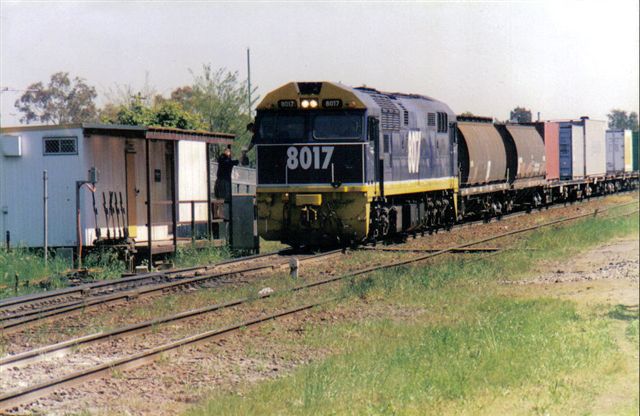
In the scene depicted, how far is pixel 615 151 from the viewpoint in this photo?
169 ft

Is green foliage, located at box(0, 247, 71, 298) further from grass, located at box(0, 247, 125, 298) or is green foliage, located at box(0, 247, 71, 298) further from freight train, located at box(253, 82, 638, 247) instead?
freight train, located at box(253, 82, 638, 247)

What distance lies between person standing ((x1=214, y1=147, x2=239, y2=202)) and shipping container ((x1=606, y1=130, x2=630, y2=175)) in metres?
32.5

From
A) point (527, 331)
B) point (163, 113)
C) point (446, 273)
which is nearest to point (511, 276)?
point (446, 273)

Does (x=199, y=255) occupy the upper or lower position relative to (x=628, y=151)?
lower

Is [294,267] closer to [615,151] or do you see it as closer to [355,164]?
[355,164]

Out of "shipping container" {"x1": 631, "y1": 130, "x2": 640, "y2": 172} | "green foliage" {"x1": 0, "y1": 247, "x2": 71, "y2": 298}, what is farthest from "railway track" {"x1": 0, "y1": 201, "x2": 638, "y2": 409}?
"shipping container" {"x1": 631, "y1": 130, "x2": 640, "y2": 172}

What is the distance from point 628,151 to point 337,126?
36.7 metres

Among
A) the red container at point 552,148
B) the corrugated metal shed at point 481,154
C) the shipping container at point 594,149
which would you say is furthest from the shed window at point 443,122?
the shipping container at point 594,149

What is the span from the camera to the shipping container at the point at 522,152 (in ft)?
113

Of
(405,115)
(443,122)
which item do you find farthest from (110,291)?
(443,122)

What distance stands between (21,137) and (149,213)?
143 inches

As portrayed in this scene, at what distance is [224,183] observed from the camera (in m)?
23.5

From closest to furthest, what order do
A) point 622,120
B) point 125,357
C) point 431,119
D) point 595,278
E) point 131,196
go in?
point 125,357, point 595,278, point 131,196, point 431,119, point 622,120

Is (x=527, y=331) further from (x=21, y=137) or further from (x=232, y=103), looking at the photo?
(x=232, y=103)
